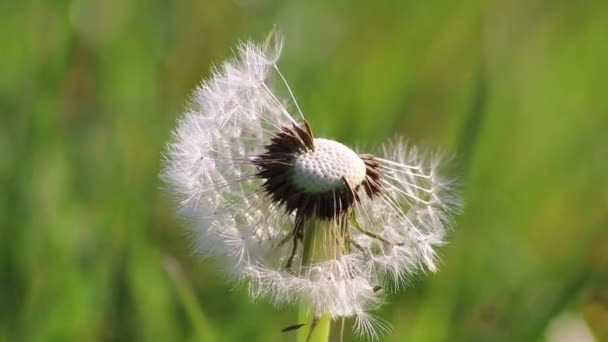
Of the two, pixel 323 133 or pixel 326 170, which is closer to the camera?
pixel 326 170

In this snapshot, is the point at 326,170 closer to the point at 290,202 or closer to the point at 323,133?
the point at 290,202

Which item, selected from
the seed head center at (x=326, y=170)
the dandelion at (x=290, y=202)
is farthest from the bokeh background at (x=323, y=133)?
the seed head center at (x=326, y=170)

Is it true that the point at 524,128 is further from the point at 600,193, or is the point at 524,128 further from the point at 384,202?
the point at 384,202

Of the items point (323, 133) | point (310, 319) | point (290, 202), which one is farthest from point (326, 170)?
point (323, 133)

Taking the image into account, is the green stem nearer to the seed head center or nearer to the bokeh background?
the seed head center

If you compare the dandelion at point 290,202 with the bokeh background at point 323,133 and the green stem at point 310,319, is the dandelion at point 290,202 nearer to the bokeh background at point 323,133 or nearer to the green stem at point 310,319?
the green stem at point 310,319

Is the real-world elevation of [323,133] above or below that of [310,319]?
above

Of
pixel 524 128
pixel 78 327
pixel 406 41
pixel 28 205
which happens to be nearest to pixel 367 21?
pixel 406 41
